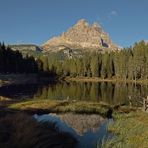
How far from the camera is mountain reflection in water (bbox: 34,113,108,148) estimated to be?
1137 inches

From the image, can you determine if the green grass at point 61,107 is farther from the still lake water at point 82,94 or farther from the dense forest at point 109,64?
the dense forest at point 109,64

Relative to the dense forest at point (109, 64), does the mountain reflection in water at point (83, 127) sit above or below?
below

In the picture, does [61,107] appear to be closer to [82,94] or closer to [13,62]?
[82,94]

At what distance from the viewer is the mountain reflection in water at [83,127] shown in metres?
28.9

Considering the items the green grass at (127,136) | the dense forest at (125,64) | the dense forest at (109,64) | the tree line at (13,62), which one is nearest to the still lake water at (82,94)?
the green grass at (127,136)

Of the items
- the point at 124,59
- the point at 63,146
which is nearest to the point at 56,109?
the point at 63,146

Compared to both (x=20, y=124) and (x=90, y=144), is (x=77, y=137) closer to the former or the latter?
(x=90, y=144)

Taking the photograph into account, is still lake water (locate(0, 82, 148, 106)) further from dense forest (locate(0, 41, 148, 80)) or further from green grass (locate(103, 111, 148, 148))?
dense forest (locate(0, 41, 148, 80))

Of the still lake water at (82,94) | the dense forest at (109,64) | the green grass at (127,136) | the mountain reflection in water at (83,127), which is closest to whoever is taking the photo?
the green grass at (127,136)

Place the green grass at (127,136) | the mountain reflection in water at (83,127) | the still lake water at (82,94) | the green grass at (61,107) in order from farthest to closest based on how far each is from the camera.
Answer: the still lake water at (82,94) < the green grass at (61,107) < the mountain reflection in water at (83,127) < the green grass at (127,136)

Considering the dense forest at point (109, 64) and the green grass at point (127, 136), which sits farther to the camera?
the dense forest at point (109, 64)

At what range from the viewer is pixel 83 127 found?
35.1 m

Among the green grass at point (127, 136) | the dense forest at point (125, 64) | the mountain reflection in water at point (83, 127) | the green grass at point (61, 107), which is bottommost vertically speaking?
the mountain reflection in water at point (83, 127)

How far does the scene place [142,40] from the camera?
18250cm
